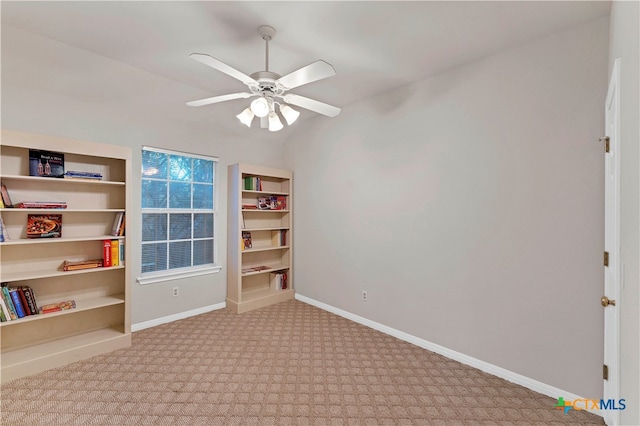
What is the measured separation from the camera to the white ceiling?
198cm

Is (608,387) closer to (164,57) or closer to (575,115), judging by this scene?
(575,115)

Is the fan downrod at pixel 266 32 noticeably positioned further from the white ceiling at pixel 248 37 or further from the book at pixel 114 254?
the book at pixel 114 254

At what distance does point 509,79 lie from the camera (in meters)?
2.41

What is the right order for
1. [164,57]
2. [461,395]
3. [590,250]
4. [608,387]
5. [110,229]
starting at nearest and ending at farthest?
[608,387] < [590,250] < [461,395] < [164,57] < [110,229]

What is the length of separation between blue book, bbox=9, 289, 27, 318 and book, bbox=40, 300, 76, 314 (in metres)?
0.14

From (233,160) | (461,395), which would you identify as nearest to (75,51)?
(233,160)

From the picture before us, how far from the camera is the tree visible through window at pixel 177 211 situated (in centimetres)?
349

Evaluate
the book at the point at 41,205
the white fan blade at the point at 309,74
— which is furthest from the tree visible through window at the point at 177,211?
the white fan blade at the point at 309,74

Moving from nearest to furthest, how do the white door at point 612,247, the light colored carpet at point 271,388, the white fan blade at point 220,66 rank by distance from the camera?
the white door at point 612,247
the white fan blade at point 220,66
the light colored carpet at point 271,388

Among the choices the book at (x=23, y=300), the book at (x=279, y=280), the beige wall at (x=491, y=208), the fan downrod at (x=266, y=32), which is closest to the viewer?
the beige wall at (x=491, y=208)

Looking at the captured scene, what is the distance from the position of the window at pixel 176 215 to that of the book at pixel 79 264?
0.59m

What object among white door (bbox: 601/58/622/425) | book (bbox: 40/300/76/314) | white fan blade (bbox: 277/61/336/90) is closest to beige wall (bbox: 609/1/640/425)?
white door (bbox: 601/58/622/425)

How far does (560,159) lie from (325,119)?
270cm

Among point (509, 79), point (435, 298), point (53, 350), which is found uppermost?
point (509, 79)
